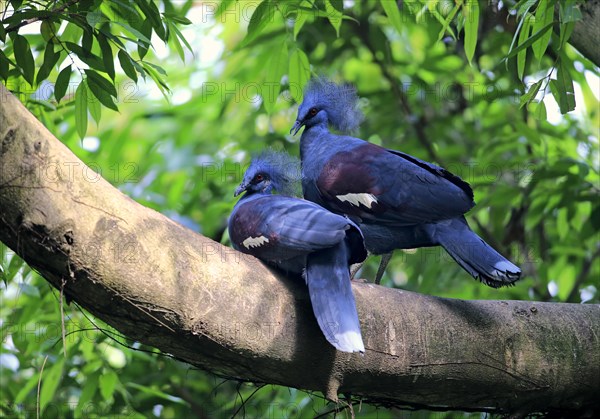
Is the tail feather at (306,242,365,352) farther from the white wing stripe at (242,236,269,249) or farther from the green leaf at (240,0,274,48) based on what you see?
the green leaf at (240,0,274,48)

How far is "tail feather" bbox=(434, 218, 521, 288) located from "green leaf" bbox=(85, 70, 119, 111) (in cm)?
142

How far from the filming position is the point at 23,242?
2.07 meters

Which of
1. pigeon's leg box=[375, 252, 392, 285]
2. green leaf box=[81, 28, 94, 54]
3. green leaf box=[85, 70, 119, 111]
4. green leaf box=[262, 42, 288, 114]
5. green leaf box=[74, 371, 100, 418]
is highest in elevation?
green leaf box=[81, 28, 94, 54]

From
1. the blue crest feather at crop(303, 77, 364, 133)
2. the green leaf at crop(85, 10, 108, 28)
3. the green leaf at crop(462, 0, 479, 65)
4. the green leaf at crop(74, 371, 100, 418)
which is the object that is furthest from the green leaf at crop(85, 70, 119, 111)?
the green leaf at crop(74, 371, 100, 418)

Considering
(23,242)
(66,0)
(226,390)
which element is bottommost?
(226,390)

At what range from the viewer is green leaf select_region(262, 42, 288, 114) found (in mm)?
3521

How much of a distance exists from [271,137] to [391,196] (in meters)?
1.85

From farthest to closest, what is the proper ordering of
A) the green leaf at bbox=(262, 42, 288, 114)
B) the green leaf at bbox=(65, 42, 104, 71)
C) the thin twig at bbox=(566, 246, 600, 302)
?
1. the thin twig at bbox=(566, 246, 600, 302)
2. the green leaf at bbox=(262, 42, 288, 114)
3. the green leaf at bbox=(65, 42, 104, 71)

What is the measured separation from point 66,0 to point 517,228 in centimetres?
330

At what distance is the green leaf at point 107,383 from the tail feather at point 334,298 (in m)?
1.60

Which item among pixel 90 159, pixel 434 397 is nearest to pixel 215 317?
pixel 434 397

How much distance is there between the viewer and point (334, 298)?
2.47 metres

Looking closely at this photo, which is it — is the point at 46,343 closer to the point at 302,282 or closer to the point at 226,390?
the point at 226,390

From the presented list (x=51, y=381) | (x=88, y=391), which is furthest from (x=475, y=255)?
(x=51, y=381)
